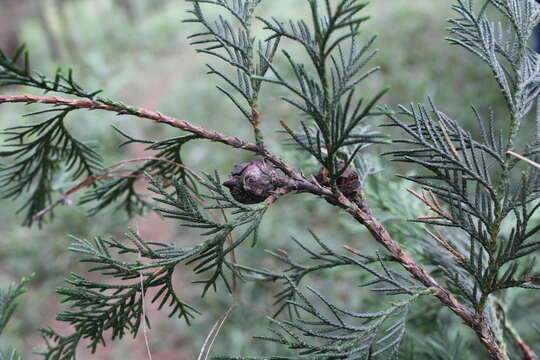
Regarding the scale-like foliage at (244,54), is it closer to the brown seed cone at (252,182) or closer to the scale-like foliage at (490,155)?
the brown seed cone at (252,182)

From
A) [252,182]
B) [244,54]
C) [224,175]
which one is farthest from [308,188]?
[224,175]

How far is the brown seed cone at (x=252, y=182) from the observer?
61 centimetres

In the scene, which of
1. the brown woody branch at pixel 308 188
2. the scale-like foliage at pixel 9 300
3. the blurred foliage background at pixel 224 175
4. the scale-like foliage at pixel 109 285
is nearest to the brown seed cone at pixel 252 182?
the brown woody branch at pixel 308 188

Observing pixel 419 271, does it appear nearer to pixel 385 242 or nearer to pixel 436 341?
pixel 385 242

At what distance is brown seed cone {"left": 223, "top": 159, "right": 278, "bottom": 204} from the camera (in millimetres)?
607

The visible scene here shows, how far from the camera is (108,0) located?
58.3 feet

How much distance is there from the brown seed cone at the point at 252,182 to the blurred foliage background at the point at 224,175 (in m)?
0.25

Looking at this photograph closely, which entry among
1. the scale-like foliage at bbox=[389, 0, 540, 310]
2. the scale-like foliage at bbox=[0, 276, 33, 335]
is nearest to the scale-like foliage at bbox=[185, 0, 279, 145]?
the scale-like foliage at bbox=[389, 0, 540, 310]

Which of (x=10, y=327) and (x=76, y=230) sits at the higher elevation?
(x=76, y=230)

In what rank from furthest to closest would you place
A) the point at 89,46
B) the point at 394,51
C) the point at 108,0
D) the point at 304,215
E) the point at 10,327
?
the point at 108,0, the point at 89,46, the point at 394,51, the point at 304,215, the point at 10,327

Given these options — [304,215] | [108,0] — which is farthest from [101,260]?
[108,0]

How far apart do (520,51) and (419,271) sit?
1.16 feet

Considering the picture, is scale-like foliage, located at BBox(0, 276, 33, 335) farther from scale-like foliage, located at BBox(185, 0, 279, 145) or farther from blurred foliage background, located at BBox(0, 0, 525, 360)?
scale-like foliage, located at BBox(185, 0, 279, 145)

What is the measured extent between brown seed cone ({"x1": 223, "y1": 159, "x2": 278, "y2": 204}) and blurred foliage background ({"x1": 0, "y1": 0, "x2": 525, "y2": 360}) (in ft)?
0.83
